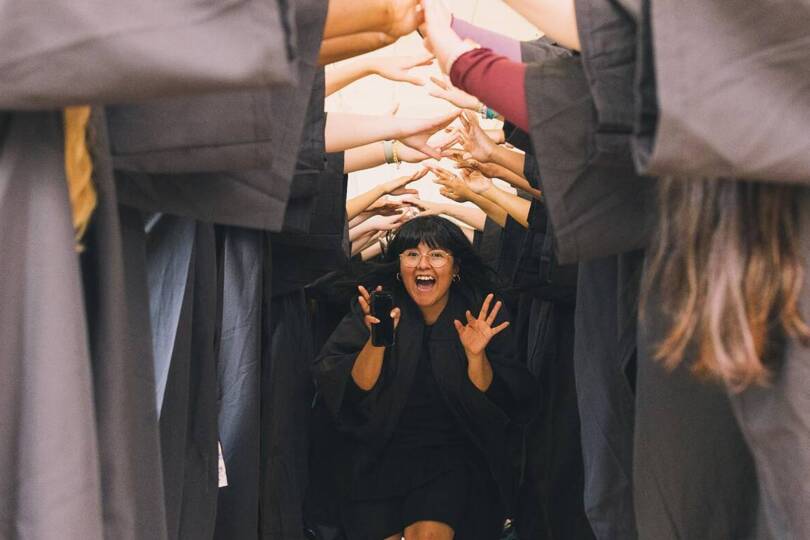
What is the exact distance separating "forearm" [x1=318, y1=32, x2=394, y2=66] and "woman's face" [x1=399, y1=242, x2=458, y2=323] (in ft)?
4.76

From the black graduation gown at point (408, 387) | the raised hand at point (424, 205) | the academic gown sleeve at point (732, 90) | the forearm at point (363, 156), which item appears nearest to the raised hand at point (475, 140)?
the forearm at point (363, 156)

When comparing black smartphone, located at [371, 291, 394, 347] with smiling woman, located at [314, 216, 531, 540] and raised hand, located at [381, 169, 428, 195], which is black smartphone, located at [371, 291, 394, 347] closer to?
smiling woman, located at [314, 216, 531, 540]

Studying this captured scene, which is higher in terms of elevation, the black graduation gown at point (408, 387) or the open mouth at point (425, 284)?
the open mouth at point (425, 284)

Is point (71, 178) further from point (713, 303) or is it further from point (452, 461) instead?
point (452, 461)

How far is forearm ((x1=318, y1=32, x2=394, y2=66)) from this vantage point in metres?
1.51

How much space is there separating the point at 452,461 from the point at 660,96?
205 cm

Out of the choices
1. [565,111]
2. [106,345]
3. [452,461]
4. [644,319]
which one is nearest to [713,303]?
[644,319]

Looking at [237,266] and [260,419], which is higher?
[237,266]

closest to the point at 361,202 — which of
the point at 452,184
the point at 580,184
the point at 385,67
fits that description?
the point at 452,184

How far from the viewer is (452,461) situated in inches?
115

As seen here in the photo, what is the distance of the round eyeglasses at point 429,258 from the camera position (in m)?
3.00

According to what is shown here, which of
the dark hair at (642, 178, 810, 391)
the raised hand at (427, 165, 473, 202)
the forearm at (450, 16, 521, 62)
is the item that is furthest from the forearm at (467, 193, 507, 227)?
the dark hair at (642, 178, 810, 391)

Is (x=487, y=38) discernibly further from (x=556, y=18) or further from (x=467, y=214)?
(x=467, y=214)

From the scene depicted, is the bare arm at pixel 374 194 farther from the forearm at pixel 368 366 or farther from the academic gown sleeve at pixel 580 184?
the academic gown sleeve at pixel 580 184
